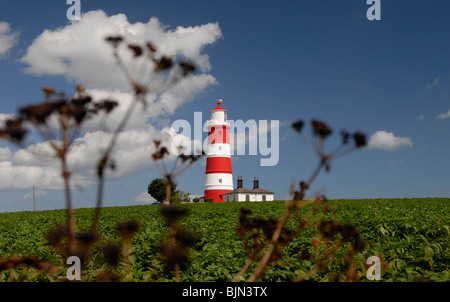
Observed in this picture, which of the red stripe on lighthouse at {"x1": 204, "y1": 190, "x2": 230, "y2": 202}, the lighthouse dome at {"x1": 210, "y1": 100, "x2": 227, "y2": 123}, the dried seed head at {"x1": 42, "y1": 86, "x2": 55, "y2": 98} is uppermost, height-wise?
the lighthouse dome at {"x1": 210, "y1": 100, "x2": 227, "y2": 123}

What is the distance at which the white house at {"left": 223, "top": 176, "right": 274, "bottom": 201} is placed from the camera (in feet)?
190

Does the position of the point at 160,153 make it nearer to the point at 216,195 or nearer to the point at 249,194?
the point at 216,195

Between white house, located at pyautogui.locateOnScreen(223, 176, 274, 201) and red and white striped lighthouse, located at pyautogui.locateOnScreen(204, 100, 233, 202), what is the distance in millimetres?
4932

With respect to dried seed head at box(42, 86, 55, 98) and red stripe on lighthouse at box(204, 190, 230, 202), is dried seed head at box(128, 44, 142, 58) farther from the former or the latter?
red stripe on lighthouse at box(204, 190, 230, 202)

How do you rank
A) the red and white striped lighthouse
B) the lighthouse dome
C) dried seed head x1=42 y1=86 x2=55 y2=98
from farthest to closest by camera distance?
1. the lighthouse dome
2. the red and white striped lighthouse
3. dried seed head x1=42 y1=86 x2=55 y2=98

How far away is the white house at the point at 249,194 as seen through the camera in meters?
58.0

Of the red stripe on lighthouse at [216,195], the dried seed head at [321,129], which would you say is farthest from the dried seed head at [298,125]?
the red stripe on lighthouse at [216,195]

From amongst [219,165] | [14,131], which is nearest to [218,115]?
[219,165]

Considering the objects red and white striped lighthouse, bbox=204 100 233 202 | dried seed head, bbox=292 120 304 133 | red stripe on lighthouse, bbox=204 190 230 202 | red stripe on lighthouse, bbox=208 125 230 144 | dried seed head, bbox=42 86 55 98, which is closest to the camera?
dried seed head, bbox=42 86 55 98

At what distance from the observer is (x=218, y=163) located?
48.0m

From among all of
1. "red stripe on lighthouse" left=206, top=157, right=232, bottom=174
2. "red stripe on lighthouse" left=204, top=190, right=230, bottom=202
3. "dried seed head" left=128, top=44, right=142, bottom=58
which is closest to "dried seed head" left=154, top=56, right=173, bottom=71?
"dried seed head" left=128, top=44, right=142, bottom=58

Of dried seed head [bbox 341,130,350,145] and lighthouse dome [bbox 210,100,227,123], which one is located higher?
lighthouse dome [bbox 210,100,227,123]
